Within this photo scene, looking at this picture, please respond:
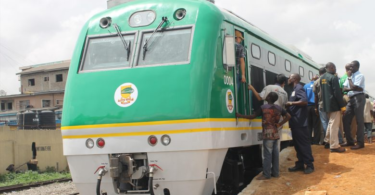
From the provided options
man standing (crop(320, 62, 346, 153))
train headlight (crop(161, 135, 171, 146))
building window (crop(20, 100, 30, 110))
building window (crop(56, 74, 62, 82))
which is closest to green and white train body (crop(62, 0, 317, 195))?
train headlight (crop(161, 135, 171, 146))

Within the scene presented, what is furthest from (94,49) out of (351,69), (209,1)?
(351,69)

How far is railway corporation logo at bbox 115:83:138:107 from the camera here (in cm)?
655

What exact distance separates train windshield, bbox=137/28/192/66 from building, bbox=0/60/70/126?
39149 millimetres

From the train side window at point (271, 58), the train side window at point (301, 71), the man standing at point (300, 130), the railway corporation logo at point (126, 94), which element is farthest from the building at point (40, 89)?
the railway corporation logo at point (126, 94)

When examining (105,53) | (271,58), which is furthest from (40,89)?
(105,53)

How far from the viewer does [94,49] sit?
23.8 feet

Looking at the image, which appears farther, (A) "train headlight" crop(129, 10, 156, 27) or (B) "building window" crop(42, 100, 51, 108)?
(B) "building window" crop(42, 100, 51, 108)

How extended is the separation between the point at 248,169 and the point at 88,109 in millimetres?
3697

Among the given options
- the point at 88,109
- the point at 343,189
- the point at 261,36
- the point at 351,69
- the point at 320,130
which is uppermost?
the point at 261,36

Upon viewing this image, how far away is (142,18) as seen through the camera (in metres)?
7.11

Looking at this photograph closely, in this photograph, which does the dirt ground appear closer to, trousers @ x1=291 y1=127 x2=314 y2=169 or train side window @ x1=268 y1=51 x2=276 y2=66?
trousers @ x1=291 y1=127 x2=314 y2=169

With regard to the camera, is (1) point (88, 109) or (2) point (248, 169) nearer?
(1) point (88, 109)

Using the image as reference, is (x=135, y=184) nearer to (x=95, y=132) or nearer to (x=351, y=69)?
(x=95, y=132)

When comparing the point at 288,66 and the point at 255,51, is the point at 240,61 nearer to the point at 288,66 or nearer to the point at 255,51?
the point at 255,51
